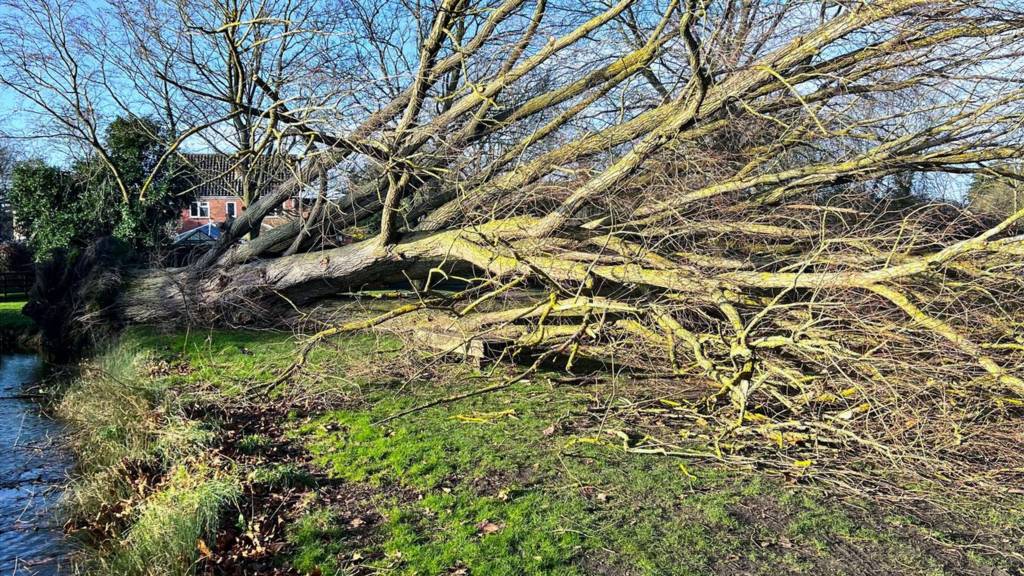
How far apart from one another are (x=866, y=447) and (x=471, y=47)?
262 inches

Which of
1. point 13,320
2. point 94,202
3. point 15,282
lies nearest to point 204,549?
point 94,202

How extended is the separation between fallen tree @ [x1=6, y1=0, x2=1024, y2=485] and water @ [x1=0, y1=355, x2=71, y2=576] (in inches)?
120

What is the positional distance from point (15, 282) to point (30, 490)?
22953 millimetres

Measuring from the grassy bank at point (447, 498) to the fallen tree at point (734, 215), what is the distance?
692mm

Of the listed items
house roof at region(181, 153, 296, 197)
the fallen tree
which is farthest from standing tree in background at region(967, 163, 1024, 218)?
house roof at region(181, 153, 296, 197)

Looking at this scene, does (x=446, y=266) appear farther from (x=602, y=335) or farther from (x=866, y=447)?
(x=866, y=447)

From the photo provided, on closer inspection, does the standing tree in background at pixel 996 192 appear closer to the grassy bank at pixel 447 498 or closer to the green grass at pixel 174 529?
the grassy bank at pixel 447 498

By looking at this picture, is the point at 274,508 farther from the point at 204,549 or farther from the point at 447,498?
the point at 447,498

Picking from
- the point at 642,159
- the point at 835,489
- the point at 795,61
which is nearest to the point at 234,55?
the point at 642,159

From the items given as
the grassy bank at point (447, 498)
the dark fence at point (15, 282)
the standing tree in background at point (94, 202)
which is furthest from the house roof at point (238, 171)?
the dark fence at point (15, 282)

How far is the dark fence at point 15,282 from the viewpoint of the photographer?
25.8m

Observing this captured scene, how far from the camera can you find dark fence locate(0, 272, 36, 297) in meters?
25.8

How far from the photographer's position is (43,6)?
1105 centimetres

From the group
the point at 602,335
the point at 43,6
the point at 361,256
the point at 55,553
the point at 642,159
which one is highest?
the point at 43,6
